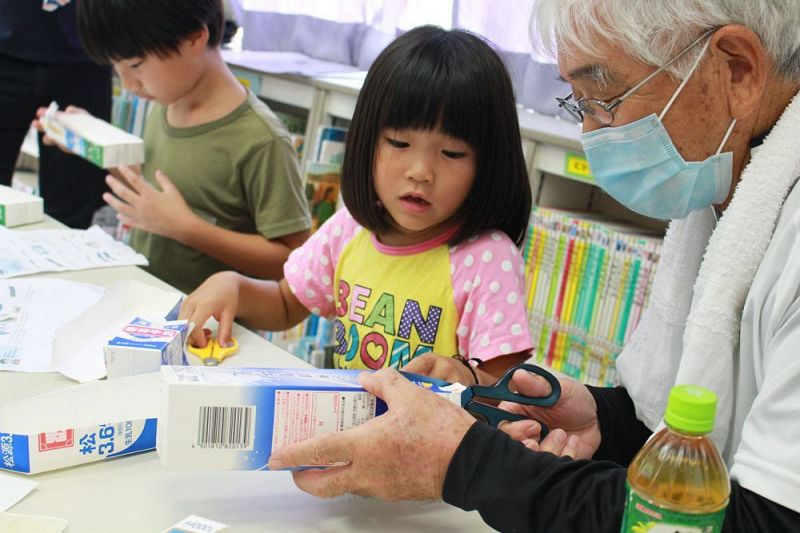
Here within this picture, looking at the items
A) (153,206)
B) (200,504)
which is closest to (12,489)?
(200,504)

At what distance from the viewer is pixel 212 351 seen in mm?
1185

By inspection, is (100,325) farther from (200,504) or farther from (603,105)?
(603,105)

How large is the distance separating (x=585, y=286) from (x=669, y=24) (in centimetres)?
117

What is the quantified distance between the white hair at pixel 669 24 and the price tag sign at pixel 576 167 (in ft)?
3.14

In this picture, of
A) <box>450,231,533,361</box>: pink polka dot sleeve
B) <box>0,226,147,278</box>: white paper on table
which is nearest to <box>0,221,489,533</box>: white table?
<box>450,231,533,361</box>: pink polka dot sleeve

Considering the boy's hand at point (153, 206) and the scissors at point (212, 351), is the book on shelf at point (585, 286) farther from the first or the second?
the scissors at point (212, 351)

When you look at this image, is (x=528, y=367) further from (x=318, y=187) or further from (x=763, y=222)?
(x=318, y=187)

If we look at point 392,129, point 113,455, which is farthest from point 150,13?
point 113,455

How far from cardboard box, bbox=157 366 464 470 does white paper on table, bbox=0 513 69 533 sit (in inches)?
4.0

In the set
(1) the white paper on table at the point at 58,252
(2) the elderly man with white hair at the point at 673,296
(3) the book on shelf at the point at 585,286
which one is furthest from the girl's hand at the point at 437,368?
(3) the book on shelf at the point at 585,286

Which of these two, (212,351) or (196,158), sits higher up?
(196,158)

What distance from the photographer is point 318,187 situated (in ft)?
8.02

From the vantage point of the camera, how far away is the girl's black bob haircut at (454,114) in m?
1.17

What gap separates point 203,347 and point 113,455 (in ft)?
1.11
